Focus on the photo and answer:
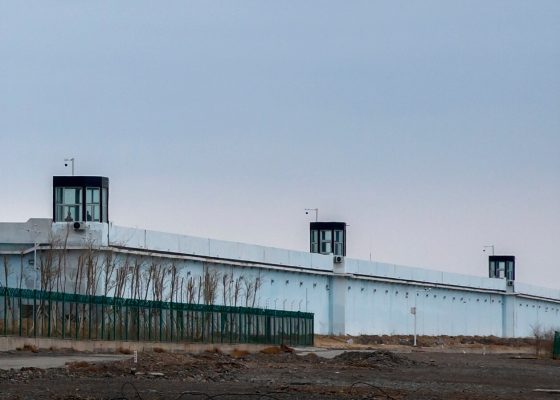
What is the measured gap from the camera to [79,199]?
70.8 meters

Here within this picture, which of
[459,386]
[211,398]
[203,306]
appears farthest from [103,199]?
[211,398]

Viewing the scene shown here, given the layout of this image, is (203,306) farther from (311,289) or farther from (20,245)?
(311,289)

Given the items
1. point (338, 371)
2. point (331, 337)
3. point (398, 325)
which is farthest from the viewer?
point (398, 325)

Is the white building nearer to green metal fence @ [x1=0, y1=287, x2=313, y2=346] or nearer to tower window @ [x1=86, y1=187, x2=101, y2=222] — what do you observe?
tower window @ [x1=86, y1=187, x2=101, y2=222]

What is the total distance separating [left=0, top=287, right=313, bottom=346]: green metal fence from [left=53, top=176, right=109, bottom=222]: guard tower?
8.57m

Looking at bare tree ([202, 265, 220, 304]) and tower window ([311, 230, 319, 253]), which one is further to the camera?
tower window ([311, 230, 319, 253])

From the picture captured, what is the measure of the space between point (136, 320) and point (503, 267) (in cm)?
7724

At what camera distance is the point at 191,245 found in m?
76.9

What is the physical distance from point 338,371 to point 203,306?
1053 inches

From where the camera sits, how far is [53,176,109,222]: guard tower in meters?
70.8

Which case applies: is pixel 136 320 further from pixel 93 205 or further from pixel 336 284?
pixel 336 284

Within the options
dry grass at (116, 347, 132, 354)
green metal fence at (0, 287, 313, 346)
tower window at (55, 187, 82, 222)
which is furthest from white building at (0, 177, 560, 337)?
dry grass at (116, 347, 132, 354)

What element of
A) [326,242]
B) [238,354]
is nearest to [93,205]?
[238,354]

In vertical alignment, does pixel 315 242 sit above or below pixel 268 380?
above
